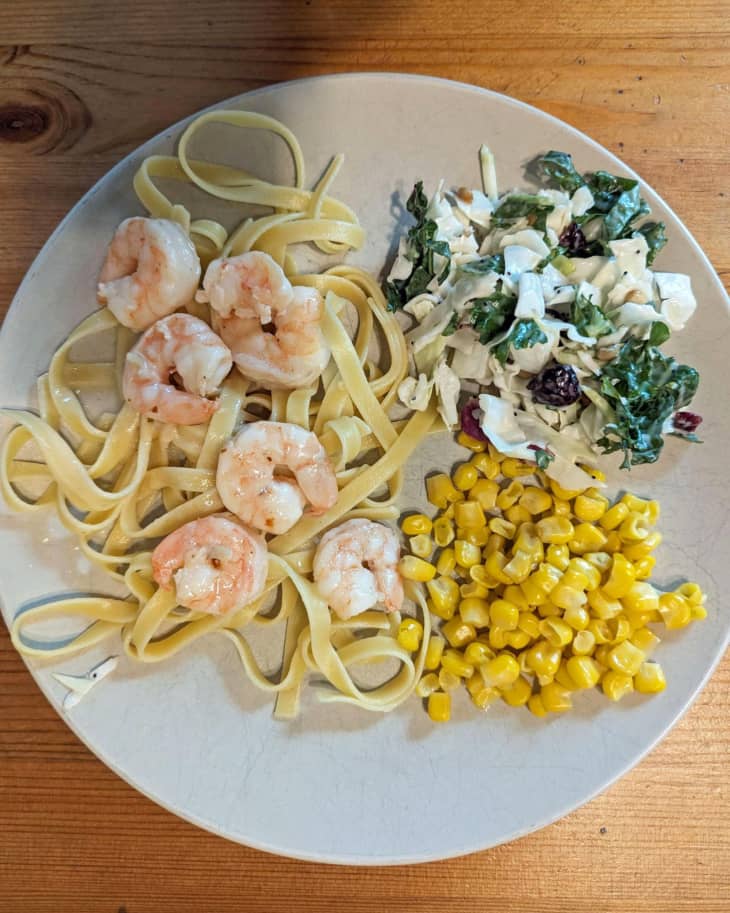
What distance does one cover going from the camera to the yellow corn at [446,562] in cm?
225

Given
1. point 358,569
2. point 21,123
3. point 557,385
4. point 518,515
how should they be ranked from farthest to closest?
point 21,123, point 518,515, point 358,569, point 557,385

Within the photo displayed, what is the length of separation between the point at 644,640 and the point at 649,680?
117 millimetres

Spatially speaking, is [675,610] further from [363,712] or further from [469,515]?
[363,712]

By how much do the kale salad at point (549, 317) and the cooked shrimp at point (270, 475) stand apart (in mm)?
372

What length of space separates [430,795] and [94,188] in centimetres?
212

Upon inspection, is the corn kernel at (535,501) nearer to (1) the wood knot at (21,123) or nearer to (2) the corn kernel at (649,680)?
(2) the corn kernel at (649,680)

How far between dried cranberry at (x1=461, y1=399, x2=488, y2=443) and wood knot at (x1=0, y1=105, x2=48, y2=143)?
5.81 feet

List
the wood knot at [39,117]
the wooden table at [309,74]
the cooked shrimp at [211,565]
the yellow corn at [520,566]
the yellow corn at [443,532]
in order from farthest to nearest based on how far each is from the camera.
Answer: the wood knot at [39,117]
the wooden table at [309,74]
the yellow corn at [443,532]
the yellow corn at [520,566]
the cooked shrimp at [211,565]

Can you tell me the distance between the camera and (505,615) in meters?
2.16

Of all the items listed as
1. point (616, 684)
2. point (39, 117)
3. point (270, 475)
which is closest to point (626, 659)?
point (616, 684)

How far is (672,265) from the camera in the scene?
2.29 meters

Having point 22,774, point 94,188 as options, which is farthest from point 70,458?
point 22,774

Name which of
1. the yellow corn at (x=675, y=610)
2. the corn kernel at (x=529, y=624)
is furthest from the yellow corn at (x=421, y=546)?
the yellow corn at (x=675, y=610)

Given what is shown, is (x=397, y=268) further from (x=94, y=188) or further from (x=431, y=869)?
(x=431, y=869)
